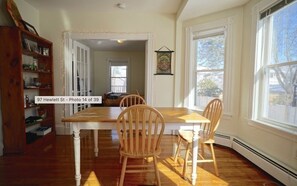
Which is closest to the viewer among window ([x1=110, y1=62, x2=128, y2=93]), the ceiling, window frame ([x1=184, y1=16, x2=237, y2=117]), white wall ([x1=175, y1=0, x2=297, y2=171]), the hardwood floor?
the hardwood floor

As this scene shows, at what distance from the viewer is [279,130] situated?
2025 mm

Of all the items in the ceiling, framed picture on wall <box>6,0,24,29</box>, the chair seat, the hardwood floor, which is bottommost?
the hardwood floor

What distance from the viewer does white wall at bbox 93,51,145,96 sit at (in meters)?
8.14

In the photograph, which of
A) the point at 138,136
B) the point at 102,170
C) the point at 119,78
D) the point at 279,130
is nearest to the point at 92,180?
the point at 102,170

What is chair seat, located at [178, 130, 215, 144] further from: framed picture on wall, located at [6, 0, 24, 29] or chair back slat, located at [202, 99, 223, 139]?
framed picture on wall, located at [6, 0, 24, 29]

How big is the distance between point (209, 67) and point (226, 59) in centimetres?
36

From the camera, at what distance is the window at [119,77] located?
8305mm

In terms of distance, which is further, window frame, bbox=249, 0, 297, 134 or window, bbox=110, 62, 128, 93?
window, bbox=110, 62, 128, 93

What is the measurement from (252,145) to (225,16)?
2.08 meters

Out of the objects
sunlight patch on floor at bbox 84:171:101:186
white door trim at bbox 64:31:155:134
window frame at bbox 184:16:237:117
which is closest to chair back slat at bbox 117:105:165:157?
sunlight patch on floor at bbox 84:171:101:186

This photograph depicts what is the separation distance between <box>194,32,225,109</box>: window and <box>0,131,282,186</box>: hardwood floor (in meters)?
1.00

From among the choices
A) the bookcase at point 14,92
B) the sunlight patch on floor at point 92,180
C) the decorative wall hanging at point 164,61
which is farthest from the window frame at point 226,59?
the bookcase at point 14,92

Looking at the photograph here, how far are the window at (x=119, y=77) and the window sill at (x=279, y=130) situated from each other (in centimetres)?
646

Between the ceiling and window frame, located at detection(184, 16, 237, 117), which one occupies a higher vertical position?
the ceiling
